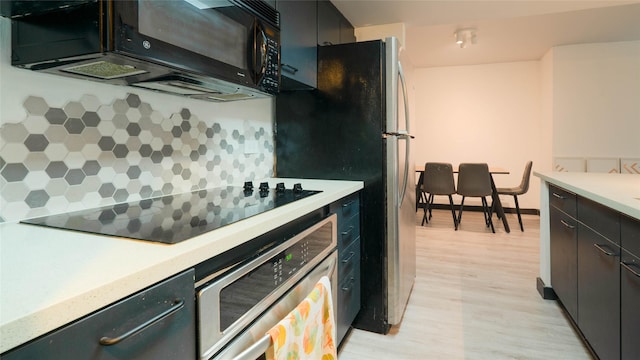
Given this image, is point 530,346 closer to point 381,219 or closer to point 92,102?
point 381,219

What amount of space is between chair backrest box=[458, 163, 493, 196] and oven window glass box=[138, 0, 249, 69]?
12.8 feet

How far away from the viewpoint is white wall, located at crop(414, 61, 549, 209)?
537cm

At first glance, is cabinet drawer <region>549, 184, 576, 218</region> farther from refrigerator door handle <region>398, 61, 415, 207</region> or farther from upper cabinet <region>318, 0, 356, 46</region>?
upper cabinet <region>318, 0, 356, 46</region>

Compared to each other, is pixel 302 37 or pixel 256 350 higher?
pixel 302 37

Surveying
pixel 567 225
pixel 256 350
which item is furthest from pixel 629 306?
pixel 256 350

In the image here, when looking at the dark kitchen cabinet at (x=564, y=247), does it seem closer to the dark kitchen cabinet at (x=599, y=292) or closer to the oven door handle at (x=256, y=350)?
the dark kitchen cabinet at (x=599, y=292)

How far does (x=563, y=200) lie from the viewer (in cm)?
203

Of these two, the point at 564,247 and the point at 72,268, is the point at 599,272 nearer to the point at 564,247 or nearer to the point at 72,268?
the point at 564,247

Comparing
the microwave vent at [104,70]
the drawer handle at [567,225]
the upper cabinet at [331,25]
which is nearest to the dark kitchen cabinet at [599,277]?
the drawer handle at [567,225]

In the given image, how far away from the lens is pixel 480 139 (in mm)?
5633

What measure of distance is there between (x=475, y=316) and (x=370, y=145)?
4.13 feet

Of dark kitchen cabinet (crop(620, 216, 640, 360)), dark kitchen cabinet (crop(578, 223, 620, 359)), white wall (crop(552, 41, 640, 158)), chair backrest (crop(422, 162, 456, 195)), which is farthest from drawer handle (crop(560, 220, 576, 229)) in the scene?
white wall (crop(552, 41, 640, 158))

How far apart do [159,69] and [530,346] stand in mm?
2121

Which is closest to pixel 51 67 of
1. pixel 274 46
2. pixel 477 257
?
pixel 274 46
